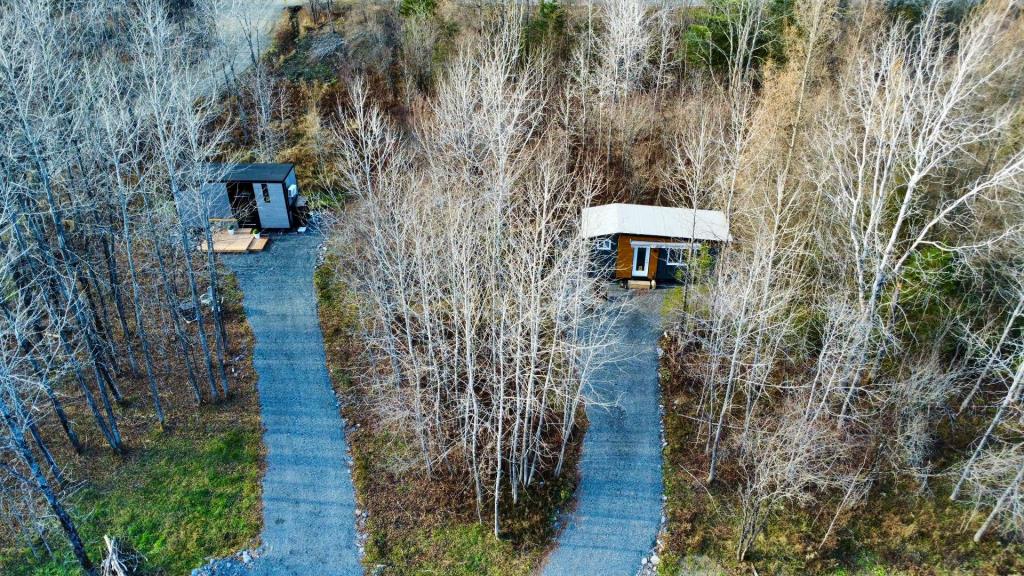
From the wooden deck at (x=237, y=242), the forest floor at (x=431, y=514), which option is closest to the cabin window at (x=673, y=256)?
the forest floor at (x=431, y=514)

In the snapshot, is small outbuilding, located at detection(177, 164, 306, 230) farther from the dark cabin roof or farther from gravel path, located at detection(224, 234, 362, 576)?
gravel path, located at detection(224, 234, 362, 576)

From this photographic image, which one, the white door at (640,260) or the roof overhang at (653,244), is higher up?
the roof overhang at (653,244)

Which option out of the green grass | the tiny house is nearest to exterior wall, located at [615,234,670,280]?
the tiny house

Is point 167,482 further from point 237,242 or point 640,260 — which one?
point 640,260

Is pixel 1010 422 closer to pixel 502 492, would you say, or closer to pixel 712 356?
pixel 712 356

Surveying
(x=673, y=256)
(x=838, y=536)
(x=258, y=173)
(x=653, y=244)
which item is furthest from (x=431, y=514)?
(x=258, y=173)

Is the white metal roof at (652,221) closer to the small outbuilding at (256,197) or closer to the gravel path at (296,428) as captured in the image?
the gravel path at (296,428)

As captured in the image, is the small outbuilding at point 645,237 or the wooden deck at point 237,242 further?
the wooden deck at point 237,242
